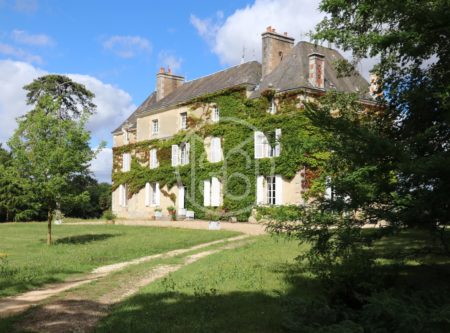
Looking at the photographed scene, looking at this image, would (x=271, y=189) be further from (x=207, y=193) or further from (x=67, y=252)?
(x=67, y=252)

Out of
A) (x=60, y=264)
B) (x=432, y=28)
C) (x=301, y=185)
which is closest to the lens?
(x=432, y=28)

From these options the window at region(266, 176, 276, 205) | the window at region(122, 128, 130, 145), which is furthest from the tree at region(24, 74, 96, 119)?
the window at region(266, 176, 276, 205)

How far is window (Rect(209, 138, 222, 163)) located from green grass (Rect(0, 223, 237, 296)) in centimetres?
798

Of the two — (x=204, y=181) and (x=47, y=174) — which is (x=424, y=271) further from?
(x=204, y=181)

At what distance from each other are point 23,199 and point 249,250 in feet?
25.9

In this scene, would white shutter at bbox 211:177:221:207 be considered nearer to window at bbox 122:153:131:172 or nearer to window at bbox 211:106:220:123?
window at bbox 211:106:220:123

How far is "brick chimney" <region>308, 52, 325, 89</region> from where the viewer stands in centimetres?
2456

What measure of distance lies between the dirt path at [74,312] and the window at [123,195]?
1045 inches

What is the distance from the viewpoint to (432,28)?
5.26m

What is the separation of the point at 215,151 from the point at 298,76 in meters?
6.43

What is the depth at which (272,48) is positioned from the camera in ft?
91.0

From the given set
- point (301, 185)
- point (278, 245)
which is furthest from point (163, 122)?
point (278, 245)

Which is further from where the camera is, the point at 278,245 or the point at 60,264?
the point at 278,245

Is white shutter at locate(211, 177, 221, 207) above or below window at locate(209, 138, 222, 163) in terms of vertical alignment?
below
